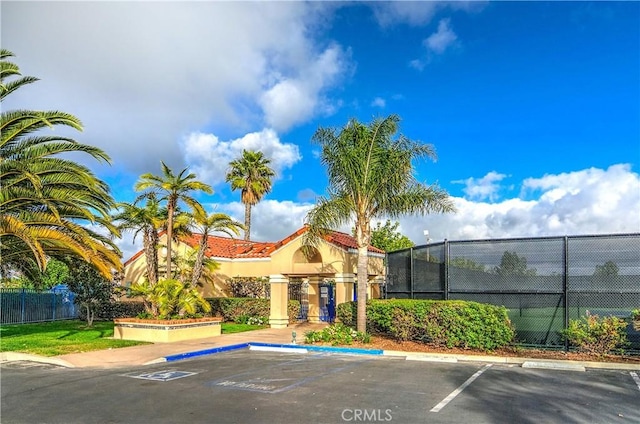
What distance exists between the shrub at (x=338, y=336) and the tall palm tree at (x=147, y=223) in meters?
7.69

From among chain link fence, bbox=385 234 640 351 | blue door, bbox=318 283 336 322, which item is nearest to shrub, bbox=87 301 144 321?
blue door, bbox=318 283 336 322

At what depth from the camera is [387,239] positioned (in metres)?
48.2

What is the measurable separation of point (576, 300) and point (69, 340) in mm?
15893

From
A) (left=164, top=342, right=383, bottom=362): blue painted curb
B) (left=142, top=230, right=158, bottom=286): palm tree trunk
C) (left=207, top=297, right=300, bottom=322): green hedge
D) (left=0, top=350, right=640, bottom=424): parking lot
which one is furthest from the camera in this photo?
(left=207, top=297, right=300, bottom=322): green hedge

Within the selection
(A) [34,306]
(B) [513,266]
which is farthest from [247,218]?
(B) [513,266]

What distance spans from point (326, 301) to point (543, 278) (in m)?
15.2

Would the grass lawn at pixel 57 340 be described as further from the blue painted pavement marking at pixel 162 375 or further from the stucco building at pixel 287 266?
the stucco building at pixel 287 266

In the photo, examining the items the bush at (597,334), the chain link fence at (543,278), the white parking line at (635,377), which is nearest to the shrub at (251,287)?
the chain link fence at (543,278)

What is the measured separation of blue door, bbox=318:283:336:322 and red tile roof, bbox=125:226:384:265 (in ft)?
10.1

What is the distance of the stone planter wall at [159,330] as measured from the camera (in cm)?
1811

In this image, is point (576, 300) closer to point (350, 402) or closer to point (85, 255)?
point (350, 402)

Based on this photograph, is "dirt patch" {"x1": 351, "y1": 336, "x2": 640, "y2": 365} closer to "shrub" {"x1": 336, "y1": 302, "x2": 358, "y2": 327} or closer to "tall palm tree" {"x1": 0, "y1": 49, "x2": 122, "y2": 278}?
"shrub" {"x1": 336, "y1": 302, "x2": 358, "y2": 327}

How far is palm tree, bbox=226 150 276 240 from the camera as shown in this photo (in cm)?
3956

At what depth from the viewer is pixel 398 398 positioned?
9055mm
